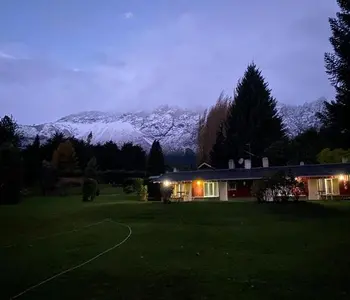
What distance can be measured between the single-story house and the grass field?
14983 mm

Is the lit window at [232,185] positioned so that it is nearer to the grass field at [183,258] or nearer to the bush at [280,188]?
the bush at [280,188]

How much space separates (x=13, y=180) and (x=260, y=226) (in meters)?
20.6

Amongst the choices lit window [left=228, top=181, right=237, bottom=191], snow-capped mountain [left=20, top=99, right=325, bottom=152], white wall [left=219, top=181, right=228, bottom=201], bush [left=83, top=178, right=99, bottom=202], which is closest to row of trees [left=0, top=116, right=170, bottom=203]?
bush [left=83, top=178, right=99, bottom=202]

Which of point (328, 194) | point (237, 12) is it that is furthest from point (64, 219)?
point (328, 194)

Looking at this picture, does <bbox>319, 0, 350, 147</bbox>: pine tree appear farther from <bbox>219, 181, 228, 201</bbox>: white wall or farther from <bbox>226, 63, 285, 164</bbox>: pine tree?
<bbox>226, 63, 285, 164</bbox>: pine tree

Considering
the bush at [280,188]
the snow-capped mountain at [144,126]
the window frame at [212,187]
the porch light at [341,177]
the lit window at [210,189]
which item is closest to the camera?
the bush at [280,188]

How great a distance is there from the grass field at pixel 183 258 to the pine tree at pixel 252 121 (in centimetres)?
3490

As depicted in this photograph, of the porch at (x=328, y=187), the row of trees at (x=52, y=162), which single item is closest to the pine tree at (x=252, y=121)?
the row of trees at (x=52, y=162)

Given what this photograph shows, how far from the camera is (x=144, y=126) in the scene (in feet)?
586

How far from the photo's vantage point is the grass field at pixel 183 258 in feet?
21.0

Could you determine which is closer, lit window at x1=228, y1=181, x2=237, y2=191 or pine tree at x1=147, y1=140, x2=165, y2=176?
lit window at x1=228, y1=181, x2=237, y2=191

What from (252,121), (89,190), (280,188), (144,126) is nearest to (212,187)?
(89,190)

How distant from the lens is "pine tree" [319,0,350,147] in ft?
70.3

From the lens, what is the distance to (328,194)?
3259 centimetres
